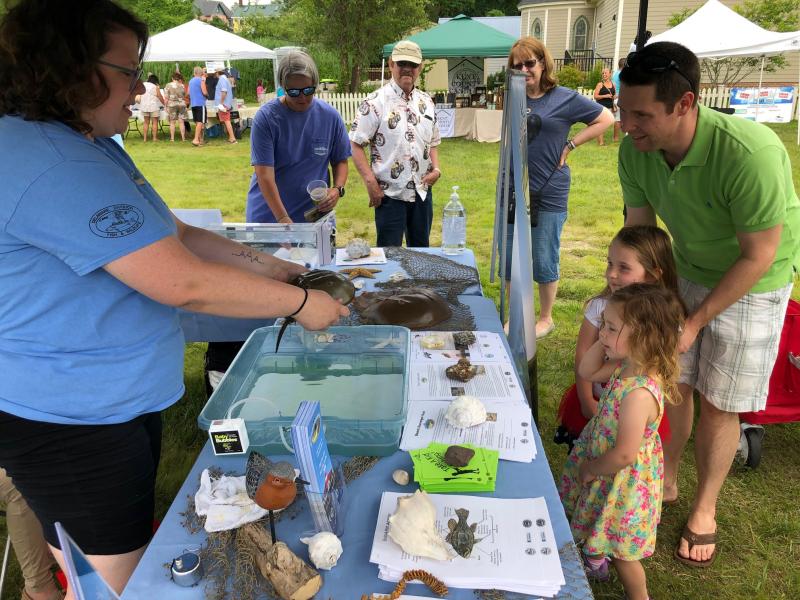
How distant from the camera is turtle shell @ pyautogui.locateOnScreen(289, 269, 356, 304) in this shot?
1696 millimetres

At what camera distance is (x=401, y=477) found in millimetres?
1265

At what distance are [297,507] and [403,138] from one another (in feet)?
9.17

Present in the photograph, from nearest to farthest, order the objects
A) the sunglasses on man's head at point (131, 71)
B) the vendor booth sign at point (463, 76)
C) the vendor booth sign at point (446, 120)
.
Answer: the sunglasses on man's head at point (131, 71) < the vendor booth sign at point (446, 120) < the vendor booth sign at point (463, 76)

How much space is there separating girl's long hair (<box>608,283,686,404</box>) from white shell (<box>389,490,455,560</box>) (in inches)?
29.9

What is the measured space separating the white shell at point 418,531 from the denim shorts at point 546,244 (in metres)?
2.64

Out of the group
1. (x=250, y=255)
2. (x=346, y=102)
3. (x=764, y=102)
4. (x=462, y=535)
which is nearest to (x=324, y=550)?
(x=462, y=535)

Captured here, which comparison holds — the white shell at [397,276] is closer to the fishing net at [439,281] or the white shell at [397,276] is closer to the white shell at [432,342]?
the fishing net at [439,281]

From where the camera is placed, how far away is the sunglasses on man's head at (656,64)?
5.36 ft

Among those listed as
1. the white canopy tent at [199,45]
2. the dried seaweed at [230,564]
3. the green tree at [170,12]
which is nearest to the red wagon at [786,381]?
the dried seaweed at [230,564]

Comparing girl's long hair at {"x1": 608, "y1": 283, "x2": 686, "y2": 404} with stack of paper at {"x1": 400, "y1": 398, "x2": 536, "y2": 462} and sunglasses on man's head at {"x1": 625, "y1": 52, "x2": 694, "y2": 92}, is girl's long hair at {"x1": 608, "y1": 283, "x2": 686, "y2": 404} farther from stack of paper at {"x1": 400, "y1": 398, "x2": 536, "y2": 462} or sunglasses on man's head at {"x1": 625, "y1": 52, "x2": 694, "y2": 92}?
sunglasses on man's head at {"x1": 625, "y1": 52, "x2": 694, "y2": 92}

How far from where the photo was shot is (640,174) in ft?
6.64

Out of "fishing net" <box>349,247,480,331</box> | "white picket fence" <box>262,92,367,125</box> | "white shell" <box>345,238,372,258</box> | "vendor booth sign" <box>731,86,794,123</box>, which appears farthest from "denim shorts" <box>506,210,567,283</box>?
"vendor booth sign" <box>731,86,794,123</box>

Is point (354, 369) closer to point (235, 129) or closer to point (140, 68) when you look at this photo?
point (140, 68)

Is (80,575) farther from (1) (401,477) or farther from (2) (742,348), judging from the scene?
(2) (742,348)
